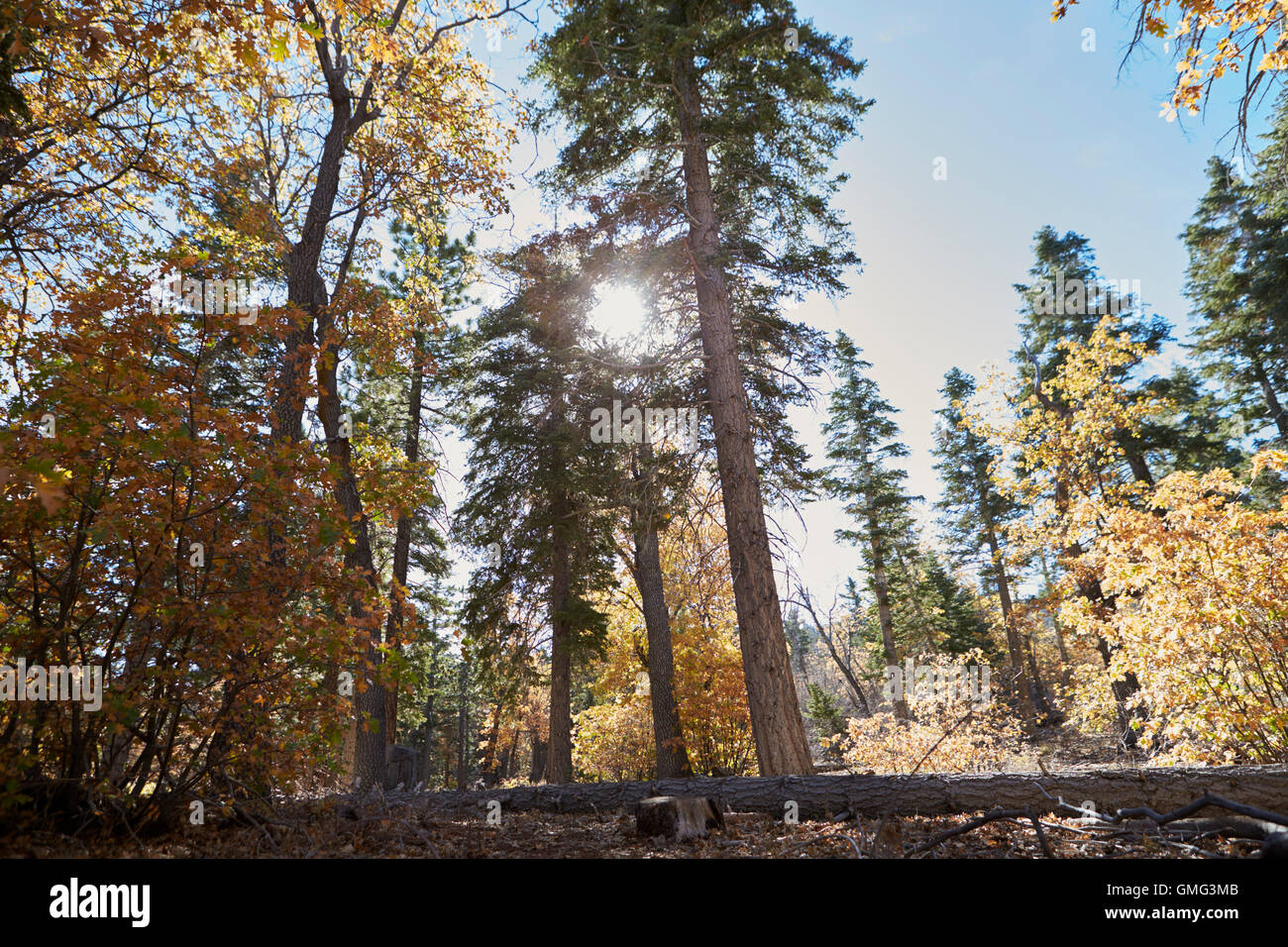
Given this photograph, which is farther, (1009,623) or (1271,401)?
(1009,623)

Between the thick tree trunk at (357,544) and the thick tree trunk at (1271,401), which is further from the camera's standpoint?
the thick tree trunk at (1271,401)

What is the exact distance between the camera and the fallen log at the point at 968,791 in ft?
14.4

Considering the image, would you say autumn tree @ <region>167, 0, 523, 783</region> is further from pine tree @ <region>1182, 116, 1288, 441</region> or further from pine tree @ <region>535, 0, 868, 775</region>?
pine tree @ <region>1182, 116, 1288, 441</region>

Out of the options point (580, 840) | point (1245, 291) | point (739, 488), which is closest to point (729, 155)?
point (739, 488)

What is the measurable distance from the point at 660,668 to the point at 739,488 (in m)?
5.97

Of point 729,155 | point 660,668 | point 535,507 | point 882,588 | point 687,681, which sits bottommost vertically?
point 687,681

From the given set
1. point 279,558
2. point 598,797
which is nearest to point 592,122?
point 279,558

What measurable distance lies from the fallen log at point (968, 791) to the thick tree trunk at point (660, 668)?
5.03 metres

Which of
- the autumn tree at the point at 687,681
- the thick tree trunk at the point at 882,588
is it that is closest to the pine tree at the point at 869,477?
the thick tree trunk at the point at 882,588

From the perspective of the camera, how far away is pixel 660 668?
12.1 meters

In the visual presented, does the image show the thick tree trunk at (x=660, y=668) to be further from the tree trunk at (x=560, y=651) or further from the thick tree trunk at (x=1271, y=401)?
the thick tree trunk at (x=1271, y=401)

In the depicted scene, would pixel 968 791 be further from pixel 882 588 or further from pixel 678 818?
pixel 882 588
